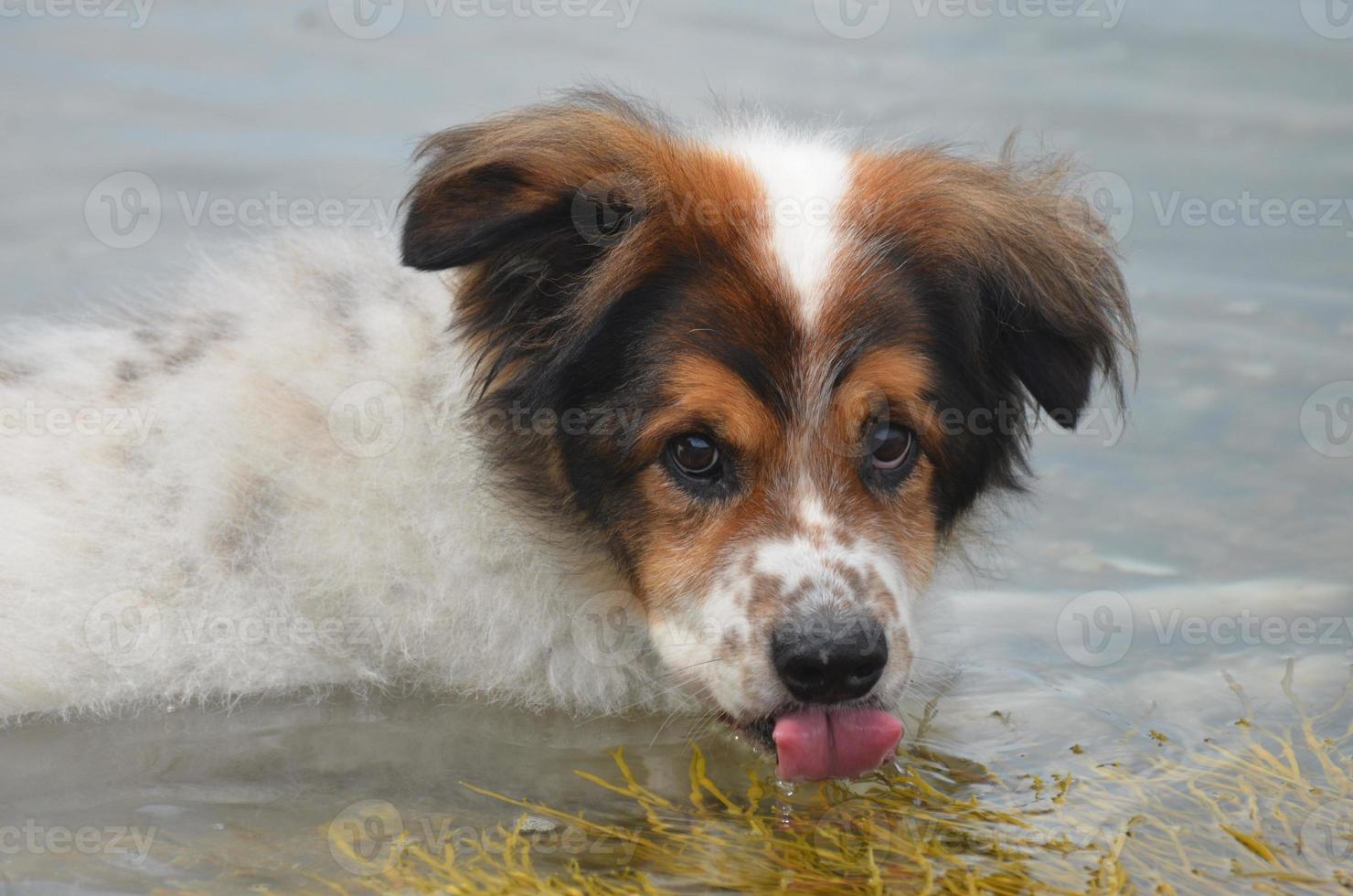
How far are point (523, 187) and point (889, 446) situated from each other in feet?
4.25

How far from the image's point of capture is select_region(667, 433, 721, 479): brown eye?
449 centimetres

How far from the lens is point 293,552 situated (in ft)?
16.4

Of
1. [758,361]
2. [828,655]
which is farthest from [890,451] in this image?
[828,655]

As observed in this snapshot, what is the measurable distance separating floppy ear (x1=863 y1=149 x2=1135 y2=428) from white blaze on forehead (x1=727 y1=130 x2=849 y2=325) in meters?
0.18

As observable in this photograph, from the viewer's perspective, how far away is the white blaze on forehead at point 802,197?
4574 millimetres

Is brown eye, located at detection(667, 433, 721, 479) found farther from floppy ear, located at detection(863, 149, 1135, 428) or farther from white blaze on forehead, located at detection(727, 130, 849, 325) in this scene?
floppy ear, located at detection(863, 149, 1135, 428)

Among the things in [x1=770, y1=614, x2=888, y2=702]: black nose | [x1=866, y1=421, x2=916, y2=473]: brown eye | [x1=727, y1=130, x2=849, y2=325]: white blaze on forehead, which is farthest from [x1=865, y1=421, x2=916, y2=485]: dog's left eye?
[x1=770, y1=614, x2=888, y2=702]: black nose

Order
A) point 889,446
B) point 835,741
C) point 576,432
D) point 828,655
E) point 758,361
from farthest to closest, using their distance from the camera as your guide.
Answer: point 576,432 → point 889,446 → point 758,361 → point 835,741 → point 828,655

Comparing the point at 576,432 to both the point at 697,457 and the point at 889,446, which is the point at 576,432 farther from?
the point at 889,446

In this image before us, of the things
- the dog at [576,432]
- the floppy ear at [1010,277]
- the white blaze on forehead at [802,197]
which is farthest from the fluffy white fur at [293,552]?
the floppy ear at [1010,277]

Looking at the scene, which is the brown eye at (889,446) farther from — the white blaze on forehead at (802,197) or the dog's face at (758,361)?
the white blaze on forehead at (802,197)

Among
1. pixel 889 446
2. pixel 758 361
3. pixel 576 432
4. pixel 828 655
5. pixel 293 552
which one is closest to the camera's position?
pixel 828 655

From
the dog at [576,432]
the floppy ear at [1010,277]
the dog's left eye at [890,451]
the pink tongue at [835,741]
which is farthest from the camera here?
the floppy ear at [1010,277]

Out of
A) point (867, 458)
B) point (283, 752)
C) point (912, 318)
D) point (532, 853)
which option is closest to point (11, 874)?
point (283, 752)
